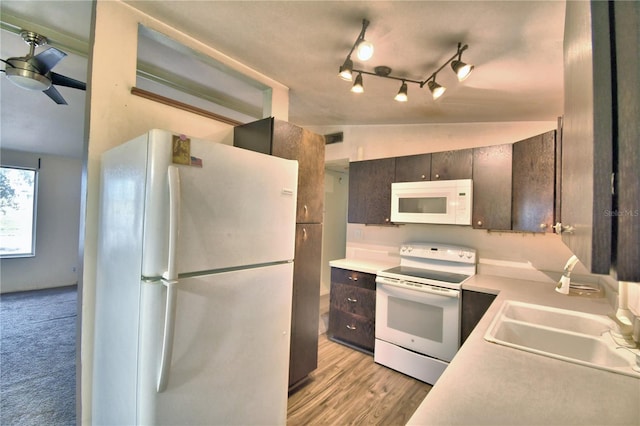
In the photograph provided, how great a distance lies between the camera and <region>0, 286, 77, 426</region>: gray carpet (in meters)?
1.97

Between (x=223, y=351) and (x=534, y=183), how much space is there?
8.12ft

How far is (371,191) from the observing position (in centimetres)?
318

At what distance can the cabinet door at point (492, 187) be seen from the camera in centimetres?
232

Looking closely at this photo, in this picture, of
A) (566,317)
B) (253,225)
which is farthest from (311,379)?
(566,317)

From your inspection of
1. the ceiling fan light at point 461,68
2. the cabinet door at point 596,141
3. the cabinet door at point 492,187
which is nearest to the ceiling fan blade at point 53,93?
the ceiling fan light at point 461,68

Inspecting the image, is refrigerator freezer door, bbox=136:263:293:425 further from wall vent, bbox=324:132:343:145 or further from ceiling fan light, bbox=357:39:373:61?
wall vent, bbox=324:132:343:145

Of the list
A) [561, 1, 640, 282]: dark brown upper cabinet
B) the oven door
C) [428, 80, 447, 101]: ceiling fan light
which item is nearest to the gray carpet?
the oven door

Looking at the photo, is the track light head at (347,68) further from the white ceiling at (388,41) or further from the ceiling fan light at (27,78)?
the ceiling fan light at (27,78)

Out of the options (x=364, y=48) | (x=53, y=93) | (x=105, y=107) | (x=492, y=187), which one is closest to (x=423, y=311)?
(x=492, y=187)

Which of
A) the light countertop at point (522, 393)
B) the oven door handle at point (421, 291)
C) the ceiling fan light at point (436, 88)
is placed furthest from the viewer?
the oven door handle at point (421, 291)

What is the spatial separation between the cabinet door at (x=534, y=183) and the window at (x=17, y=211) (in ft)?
23.7

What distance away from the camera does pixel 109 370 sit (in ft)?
4.35

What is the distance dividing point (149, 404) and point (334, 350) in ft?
7.16

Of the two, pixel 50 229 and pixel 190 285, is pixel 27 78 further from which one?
pixel 50 229
